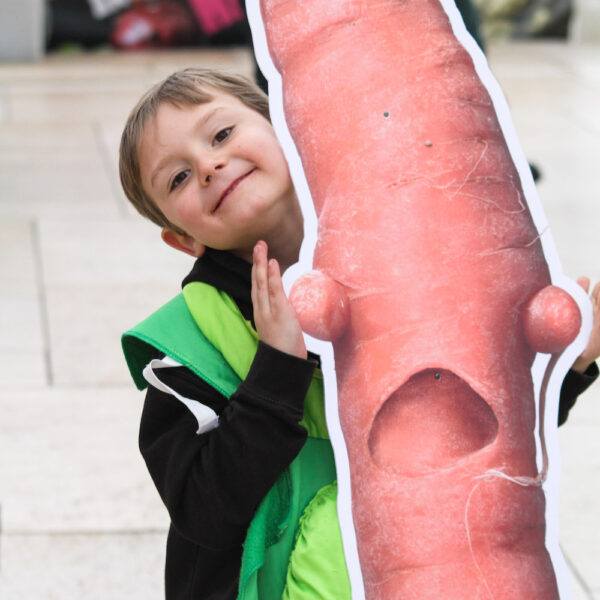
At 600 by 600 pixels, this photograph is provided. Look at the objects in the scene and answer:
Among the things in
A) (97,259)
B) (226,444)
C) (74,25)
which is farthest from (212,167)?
(74,25)

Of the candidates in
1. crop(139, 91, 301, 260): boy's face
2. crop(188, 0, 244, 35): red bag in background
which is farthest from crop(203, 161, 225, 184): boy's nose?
crop(188, 0, 244, 35): red bag in background

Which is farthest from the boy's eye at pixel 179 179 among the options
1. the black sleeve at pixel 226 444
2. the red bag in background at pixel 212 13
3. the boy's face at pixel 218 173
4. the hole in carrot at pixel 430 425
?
the red bag in background at pixel 212 13

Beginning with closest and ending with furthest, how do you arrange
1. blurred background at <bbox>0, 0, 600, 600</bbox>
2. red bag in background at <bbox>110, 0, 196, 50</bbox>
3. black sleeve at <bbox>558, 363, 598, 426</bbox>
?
black sleeve at <bbox>558, 363, 598, 426</bbox>, blurred background at <bbox>0, 0, 600, 600</bbox>, red bag in background at <bbox>110, 0, 196, 50</bbox>

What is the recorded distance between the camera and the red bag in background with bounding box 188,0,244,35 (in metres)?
8.47

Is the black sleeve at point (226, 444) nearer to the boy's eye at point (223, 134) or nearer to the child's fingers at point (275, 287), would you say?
the child's fingers at point (275, 287)

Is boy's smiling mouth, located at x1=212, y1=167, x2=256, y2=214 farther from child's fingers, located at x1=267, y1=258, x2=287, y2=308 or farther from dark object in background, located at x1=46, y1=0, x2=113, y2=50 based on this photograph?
Answer: dark object in background, located at x1=46, y1=0, x2=113, y2=50

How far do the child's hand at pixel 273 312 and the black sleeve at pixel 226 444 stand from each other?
15mm

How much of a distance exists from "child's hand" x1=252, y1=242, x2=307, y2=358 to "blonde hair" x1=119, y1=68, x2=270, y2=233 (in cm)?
23

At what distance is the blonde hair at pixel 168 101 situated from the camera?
1428 mm

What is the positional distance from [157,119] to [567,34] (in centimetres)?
854

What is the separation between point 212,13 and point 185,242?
24.3 feet

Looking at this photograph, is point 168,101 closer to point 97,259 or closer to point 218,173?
point 218,173

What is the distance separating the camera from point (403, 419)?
4.16 feet

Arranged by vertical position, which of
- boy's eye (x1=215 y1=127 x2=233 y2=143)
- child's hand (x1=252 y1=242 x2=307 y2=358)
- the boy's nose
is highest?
boy's eye (x1=215 y1=127 x2=233 y2=143)
